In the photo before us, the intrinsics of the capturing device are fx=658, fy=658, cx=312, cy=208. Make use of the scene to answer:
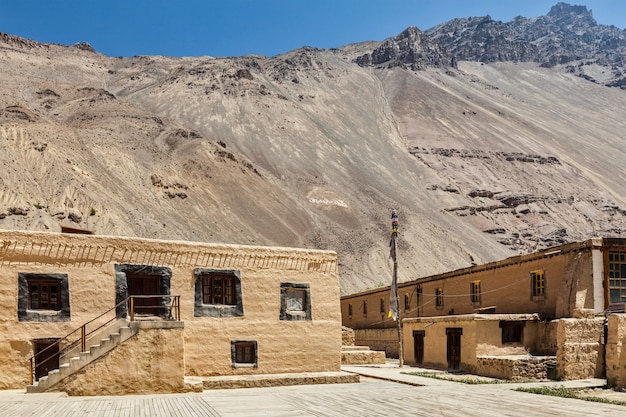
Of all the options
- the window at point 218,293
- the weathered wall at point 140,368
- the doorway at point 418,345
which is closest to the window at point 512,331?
the doorway at point 418,345

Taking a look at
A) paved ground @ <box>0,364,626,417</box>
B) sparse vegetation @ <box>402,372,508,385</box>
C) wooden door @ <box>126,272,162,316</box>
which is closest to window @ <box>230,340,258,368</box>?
paved ground @ <box>0,364,626,417</box>

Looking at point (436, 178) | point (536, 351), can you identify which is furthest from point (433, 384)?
point (436, 178)

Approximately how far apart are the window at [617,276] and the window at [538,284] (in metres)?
2.60

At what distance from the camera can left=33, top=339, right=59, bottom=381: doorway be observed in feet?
69.8

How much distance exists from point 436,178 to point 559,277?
252ft

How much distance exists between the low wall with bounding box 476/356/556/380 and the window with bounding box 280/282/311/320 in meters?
7.44

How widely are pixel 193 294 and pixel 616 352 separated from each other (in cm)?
1467

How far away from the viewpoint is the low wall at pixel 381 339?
38344 millimetres

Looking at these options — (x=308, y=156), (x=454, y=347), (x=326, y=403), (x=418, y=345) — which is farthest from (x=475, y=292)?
(x=308, y=156)

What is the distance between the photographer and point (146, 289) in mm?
23328

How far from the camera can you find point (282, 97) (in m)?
114

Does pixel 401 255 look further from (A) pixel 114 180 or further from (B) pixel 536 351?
(B) pixel 536 351

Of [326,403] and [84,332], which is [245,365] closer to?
[84,332]

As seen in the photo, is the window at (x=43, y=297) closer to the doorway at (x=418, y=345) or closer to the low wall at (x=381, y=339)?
the doorway at (x=418, y=345)
